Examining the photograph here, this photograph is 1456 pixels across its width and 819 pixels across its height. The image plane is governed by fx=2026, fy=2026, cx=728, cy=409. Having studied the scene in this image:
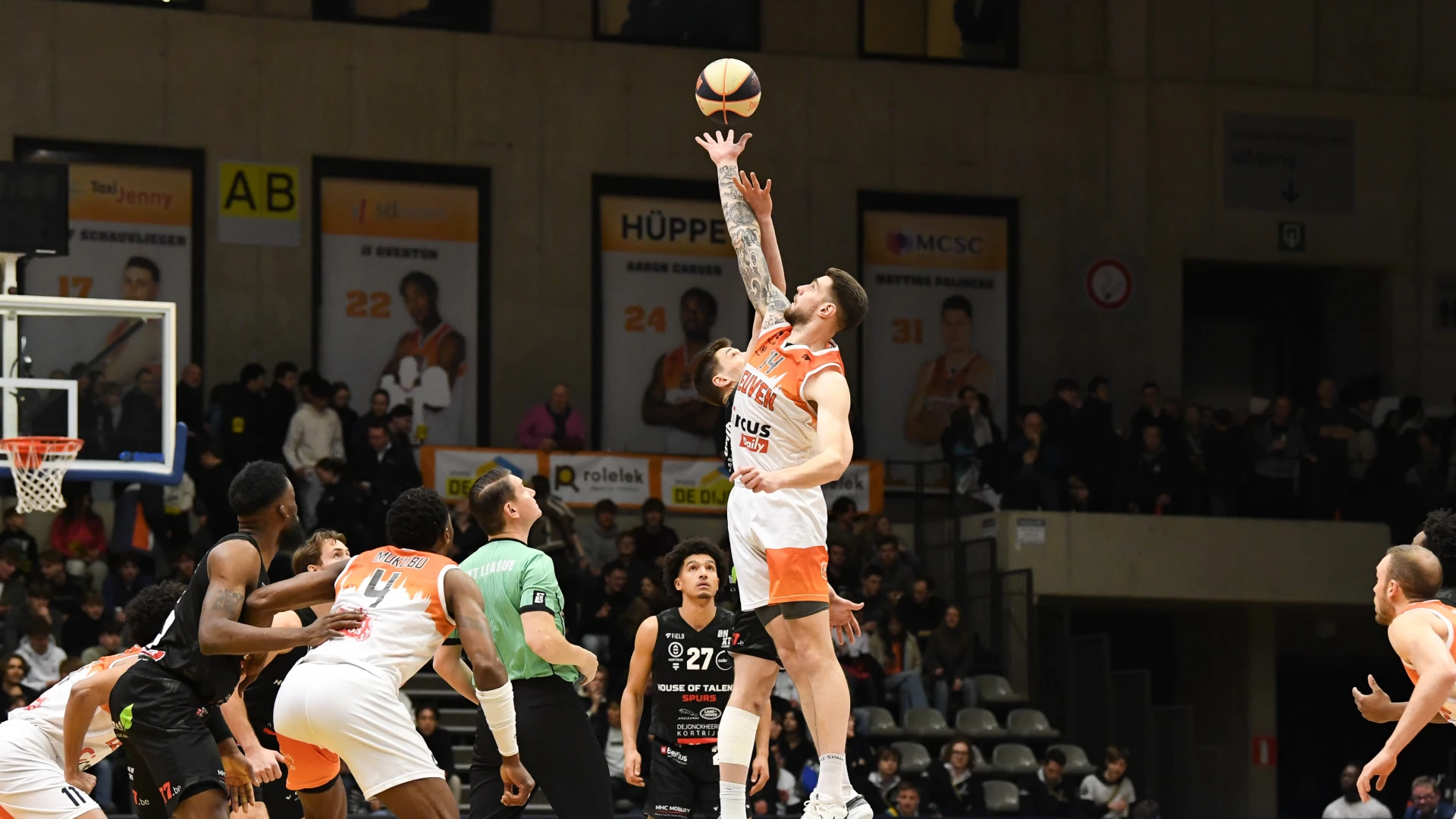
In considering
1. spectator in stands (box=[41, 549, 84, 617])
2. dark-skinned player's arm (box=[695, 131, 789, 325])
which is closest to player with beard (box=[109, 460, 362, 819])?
dark-skinned player's arm (box=[695, 131, 789, 325])

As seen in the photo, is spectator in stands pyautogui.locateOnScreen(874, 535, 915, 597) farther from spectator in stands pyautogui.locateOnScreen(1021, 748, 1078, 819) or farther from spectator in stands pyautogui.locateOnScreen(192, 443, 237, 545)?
spectator in stands pyautogui.locateOnScreen(192, 443, 237, 545)

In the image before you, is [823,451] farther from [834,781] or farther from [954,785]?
[954,785]

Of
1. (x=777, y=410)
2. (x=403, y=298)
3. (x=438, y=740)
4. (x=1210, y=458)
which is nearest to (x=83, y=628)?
(x=438, y=740)

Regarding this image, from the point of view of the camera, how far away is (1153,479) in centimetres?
2370

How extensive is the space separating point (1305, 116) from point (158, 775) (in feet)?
71.7

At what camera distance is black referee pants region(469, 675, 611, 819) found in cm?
898

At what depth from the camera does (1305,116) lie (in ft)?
88.7

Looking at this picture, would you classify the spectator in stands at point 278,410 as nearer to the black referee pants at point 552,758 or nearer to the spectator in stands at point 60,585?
the spectator in stands at point 60,585

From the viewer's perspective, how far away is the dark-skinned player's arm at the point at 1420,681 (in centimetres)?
802

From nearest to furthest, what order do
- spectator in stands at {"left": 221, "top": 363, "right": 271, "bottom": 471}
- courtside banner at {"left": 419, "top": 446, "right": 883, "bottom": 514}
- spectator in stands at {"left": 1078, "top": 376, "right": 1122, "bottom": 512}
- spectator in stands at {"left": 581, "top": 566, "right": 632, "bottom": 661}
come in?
spectator in stands at {"left": 581, "top": 566, "right": 632, "bottom": 661} → spectator in stands at {"left": 221, "top": 363, "right": 271, "bottom": 471} → courtside banner at {"left": 419, "top": 446, "right": 883, "bottom": 514} → spectator in stands at {"left": 1078, "top": 376, "right": 1122, "bottom": 512}

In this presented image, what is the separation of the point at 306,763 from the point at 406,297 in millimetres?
16157

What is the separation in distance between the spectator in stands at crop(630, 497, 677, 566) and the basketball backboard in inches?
290

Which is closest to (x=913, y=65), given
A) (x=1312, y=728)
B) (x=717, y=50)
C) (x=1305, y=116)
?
(x=717, y=50)

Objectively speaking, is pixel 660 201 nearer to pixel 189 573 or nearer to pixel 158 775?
pixel 189 573
